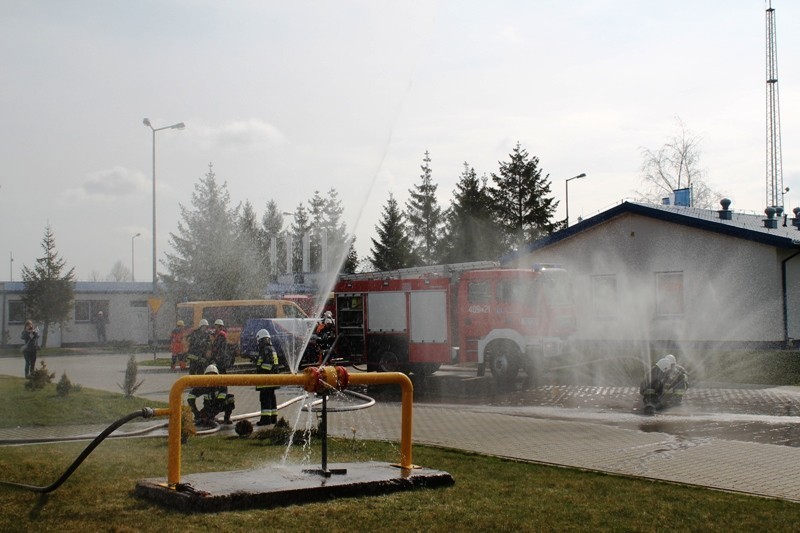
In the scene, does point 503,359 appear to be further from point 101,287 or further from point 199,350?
point 101,287

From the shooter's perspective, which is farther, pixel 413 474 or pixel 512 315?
pixel 512 315

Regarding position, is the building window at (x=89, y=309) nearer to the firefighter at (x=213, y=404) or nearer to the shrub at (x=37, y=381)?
the shrub at (x=37, y=381)

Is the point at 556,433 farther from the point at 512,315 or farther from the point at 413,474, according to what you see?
the point at 512,315

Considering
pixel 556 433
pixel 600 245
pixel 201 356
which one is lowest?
pixel 556 433

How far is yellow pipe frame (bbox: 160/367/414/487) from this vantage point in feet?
24.0

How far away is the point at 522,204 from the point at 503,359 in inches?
1379

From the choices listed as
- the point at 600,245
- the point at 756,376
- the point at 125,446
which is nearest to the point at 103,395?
the point at 125,446

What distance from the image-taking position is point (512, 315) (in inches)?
848

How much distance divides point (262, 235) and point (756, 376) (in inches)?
1405

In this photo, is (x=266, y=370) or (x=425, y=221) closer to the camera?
(x=266, y=370)

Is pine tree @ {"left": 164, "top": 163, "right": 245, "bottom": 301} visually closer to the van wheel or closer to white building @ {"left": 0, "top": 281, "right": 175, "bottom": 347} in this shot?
white building @ {"left": 0, "top": 281, "right": 175, "bottom": 347}

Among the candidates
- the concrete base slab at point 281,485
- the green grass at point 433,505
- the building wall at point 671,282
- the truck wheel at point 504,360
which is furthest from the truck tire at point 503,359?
the concrete base slab at point 281,485

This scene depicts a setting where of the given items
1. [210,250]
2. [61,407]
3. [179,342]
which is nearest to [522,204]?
[210,250]

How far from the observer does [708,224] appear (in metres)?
26.5
